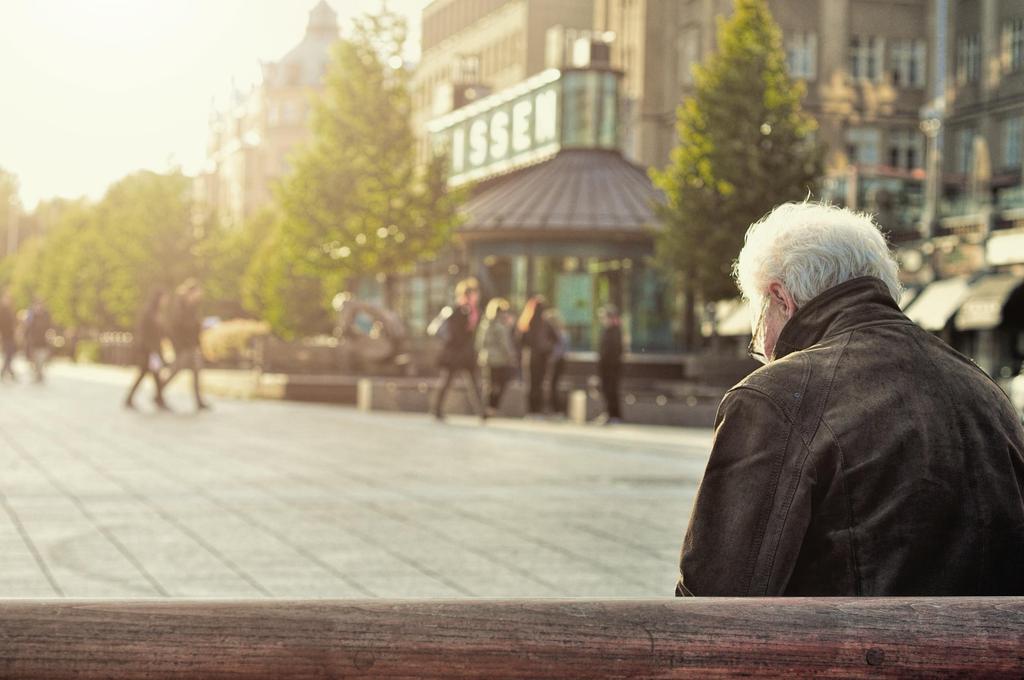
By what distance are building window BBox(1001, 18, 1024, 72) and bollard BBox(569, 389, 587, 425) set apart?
4122cm

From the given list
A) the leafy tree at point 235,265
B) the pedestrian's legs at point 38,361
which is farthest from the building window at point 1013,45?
the pedestrian's legs at point 38,361

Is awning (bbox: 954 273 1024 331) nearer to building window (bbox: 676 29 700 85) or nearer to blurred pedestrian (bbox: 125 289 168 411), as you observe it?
blurred pedestrian (bbox: 125 289 168 411)

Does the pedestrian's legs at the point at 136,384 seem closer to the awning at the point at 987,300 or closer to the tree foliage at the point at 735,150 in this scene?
the tree foliage at the point at 735,150

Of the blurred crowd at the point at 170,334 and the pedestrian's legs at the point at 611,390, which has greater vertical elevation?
the blurred crowd at the point at 170,334

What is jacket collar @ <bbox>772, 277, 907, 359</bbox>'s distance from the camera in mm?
3047

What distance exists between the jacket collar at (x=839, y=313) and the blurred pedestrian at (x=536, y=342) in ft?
74.0

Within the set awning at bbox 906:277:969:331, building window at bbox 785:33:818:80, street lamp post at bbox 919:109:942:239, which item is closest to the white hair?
street lamp post at bbox 919:109:942:239

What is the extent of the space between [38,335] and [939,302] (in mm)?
21338

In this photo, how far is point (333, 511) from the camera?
11391 millimetres

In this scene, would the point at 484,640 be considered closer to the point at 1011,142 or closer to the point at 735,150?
the point at 735,150

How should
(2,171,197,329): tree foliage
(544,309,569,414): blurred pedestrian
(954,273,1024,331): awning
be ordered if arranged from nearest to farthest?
(544,309,569,414): blurred pedestrian, (954,273,1024,331): awning, (2,171,197,329): tree foliage

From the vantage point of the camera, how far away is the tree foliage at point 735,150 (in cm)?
3281

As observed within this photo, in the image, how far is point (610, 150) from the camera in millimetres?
51438

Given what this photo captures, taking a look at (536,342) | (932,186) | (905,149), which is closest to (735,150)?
(536,342)
